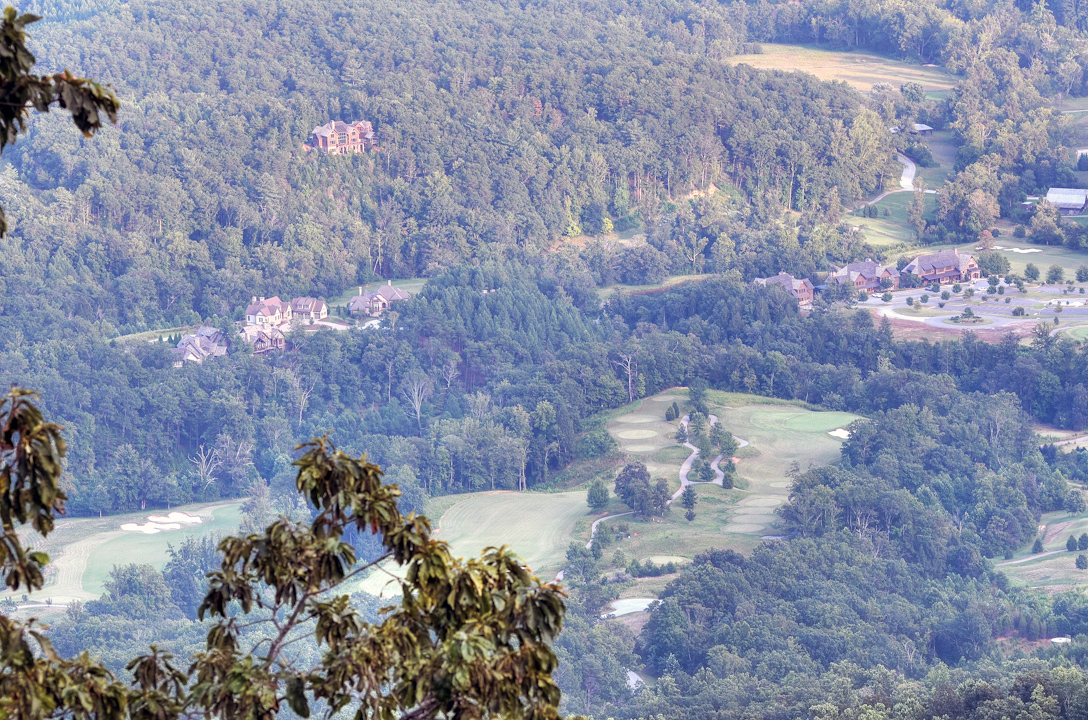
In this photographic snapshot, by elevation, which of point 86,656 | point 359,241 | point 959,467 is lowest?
point 959,467

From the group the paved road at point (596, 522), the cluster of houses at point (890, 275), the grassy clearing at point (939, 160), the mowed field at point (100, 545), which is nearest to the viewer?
the mowed field at point (100, 545)

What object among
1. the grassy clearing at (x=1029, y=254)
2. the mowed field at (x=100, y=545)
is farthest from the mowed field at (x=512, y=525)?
the grassy clearing at (x=1029, y=254)

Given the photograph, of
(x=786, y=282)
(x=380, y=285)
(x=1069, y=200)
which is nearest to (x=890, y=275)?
(x=786, y=282)

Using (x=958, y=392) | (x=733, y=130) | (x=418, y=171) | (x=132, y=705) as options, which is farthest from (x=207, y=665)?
(x=733, y=130)

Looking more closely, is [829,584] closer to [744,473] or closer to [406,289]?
[744,473]

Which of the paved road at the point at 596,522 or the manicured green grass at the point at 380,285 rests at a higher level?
the manicured green grass at the point at 380,285

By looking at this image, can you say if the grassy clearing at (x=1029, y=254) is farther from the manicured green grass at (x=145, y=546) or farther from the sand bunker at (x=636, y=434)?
the manicured green grass at (x=145, y=546)
